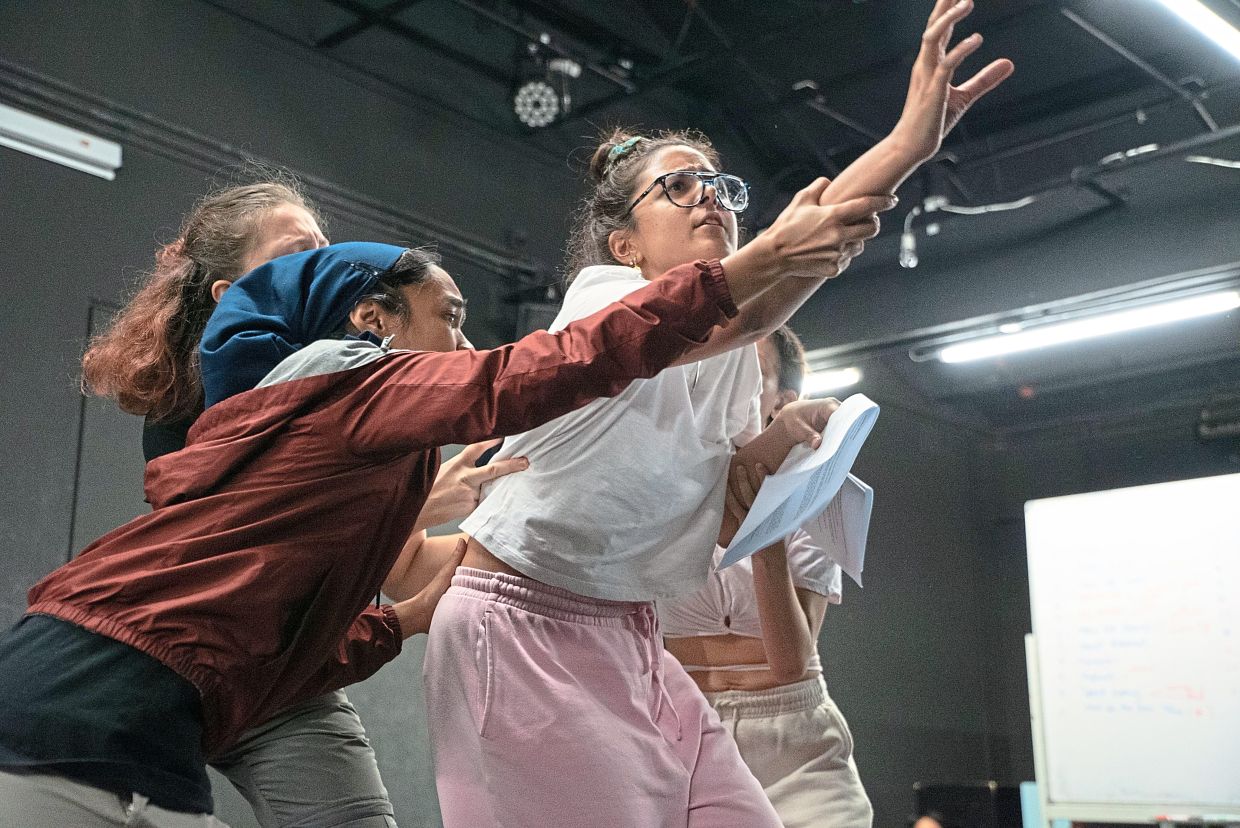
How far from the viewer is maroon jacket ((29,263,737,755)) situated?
1.19m

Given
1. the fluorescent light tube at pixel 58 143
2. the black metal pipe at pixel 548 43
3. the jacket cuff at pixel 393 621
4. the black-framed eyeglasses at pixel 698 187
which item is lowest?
the jacket cuff at pixel 393 621

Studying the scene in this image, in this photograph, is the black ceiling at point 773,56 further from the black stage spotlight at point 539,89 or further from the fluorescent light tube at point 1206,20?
the fluorescent light tube at point 1206,20

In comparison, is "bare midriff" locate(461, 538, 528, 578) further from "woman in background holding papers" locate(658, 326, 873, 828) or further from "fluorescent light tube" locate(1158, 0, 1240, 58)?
"fluorescent light tube" locate(1158, 0, 1240, 58)

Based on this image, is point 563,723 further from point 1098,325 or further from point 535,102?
point 1098,325

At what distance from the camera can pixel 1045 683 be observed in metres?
4.98

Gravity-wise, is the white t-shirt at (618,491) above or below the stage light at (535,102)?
below

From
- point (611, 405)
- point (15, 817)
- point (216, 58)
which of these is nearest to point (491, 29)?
point (216, 58)

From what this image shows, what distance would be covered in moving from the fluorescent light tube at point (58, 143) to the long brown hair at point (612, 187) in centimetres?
294

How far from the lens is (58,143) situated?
4.39 meters

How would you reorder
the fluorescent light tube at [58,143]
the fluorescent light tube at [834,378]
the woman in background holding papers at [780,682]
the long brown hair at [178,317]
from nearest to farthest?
the long brown hair at [178,317] → the woman in background holding papers at [780,682] → the fluorescent light tube at [58,143] → the fluorescent light tube at [834,378]

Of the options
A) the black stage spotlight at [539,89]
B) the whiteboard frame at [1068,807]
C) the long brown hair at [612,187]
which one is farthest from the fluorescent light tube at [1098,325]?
the long brown hair at [612,187]

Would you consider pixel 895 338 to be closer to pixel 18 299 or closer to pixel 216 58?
pixel 216 58

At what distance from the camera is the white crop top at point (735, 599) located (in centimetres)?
229

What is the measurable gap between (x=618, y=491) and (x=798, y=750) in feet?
3.03
